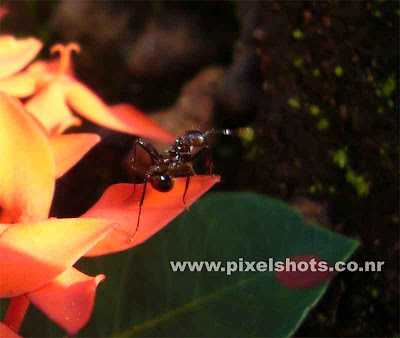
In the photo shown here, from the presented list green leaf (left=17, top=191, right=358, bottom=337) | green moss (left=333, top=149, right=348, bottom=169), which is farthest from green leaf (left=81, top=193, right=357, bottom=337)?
green moss (left=333, top=149, right=348, bottom=169)

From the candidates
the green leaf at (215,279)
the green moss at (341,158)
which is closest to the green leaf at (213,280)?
the green leaf at (215,279)

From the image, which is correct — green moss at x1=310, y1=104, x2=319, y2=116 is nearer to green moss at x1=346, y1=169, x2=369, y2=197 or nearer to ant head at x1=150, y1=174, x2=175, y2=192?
green moss at x1=346, y1=169, x2=369, y2=197

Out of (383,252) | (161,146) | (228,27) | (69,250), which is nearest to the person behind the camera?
(69,250)

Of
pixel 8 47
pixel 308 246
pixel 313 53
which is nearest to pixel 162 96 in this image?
pixel 313 53

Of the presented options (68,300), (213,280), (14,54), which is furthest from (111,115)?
(68,300)

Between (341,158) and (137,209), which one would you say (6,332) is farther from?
(341,158)

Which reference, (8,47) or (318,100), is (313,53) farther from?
(8,47)
